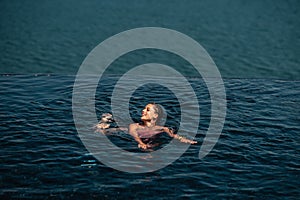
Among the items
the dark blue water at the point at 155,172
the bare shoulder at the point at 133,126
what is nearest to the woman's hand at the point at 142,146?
the dark blue water at the point at 155,172

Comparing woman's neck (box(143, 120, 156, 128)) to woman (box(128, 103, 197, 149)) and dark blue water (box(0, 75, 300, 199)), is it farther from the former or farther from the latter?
dark blue water (box(0, 75, 300, 199))

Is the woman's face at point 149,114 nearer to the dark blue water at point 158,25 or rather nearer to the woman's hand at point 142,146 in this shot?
the woman's hand at point 142,146

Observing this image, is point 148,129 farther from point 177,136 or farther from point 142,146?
point 177,136

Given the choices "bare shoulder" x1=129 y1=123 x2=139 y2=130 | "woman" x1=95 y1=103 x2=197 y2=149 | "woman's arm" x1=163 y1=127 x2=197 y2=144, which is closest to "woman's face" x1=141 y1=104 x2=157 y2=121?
"woman" x1=95 y1=103 x2=197 y2=149

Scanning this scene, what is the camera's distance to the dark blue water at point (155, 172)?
40.1ft

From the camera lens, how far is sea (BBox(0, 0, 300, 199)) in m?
12.5

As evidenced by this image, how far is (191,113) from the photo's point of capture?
59.6 feet

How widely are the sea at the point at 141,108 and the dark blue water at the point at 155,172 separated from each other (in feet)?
0.12

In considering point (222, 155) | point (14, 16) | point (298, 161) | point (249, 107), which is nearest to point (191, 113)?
point (249, 107)

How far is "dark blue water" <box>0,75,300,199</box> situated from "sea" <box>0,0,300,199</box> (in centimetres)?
4

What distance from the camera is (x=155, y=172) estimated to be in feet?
Answer: 43.5

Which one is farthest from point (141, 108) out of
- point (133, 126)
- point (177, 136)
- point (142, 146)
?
point (142, 146)

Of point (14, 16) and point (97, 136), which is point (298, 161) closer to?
point (97, 136)

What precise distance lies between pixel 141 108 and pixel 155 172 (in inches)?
221
